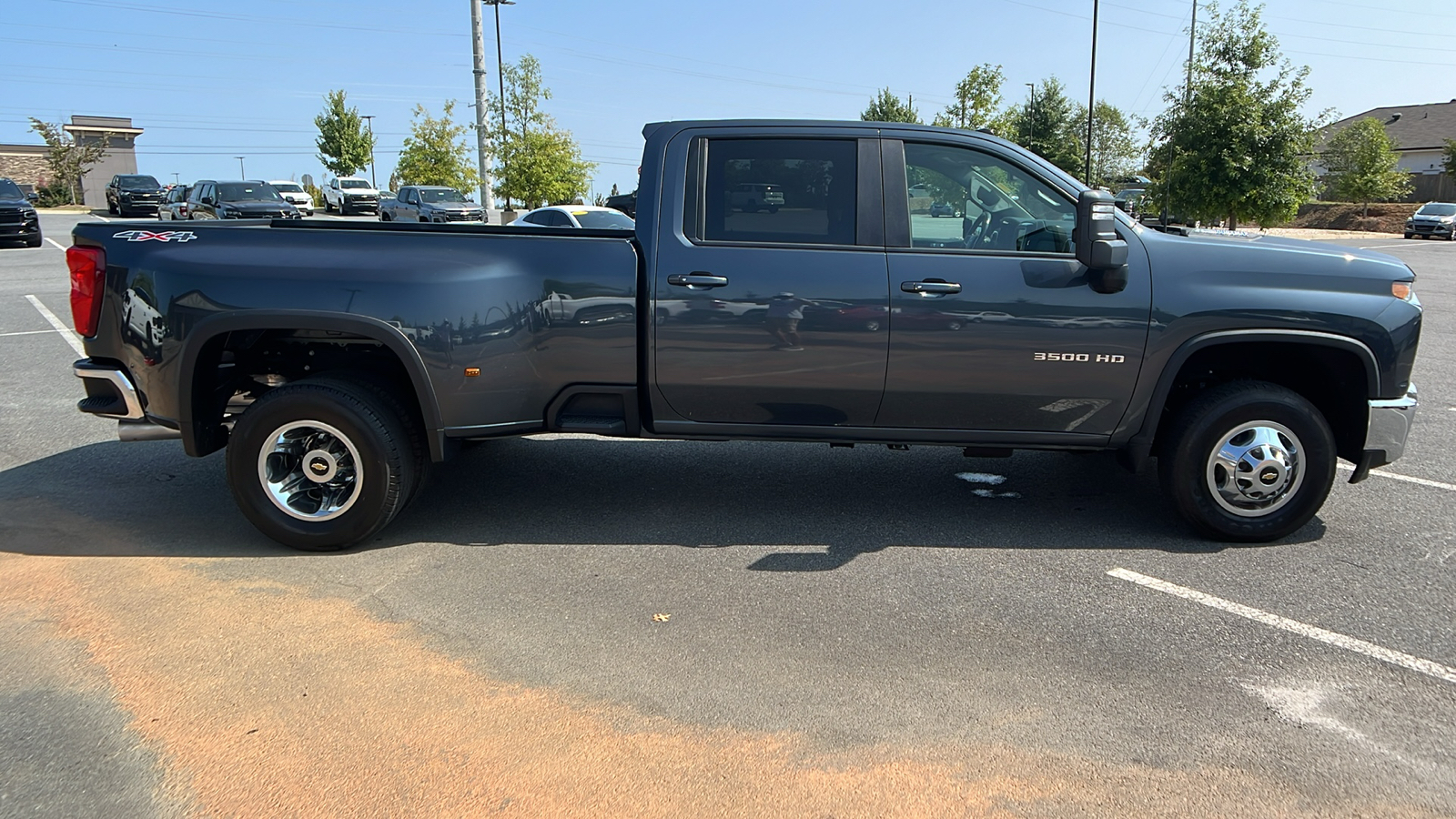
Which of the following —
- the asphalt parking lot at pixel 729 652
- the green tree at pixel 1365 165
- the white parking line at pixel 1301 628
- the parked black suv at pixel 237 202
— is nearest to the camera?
the asphalt parking lot at pixel 729 652

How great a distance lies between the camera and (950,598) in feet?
14.3

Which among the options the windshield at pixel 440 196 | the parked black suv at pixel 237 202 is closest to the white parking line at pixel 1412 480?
the parked black suv at pixel 237 202

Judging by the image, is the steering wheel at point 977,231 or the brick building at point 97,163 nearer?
the steering wheel at point 977,231

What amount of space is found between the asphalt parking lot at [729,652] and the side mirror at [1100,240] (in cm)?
135

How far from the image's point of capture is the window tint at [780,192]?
4.84 metres

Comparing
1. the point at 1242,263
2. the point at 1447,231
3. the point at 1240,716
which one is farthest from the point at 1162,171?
the point at 1240,716

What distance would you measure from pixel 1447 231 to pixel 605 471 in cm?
4730

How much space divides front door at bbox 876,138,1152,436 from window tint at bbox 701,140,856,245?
0.23 m

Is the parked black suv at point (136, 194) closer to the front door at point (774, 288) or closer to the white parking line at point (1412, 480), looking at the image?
the front door at point (774, 288)

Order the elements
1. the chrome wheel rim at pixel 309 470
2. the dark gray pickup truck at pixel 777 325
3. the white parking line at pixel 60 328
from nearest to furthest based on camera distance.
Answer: the dark gray pickup truck at pixel 777 325 < the chrome wheel rim at pixel 309 470 < the white parking line at pixel 60 328

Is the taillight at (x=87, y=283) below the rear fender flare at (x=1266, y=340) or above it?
above

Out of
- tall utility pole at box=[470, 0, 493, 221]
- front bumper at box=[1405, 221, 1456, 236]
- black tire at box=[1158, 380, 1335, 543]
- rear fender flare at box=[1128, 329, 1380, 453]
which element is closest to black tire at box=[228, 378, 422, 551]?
rear fender flare at box=[1128, 329, 1380, 453]

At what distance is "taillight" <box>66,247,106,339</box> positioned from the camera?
474 cm

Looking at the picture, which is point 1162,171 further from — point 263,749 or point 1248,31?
point 263,749
